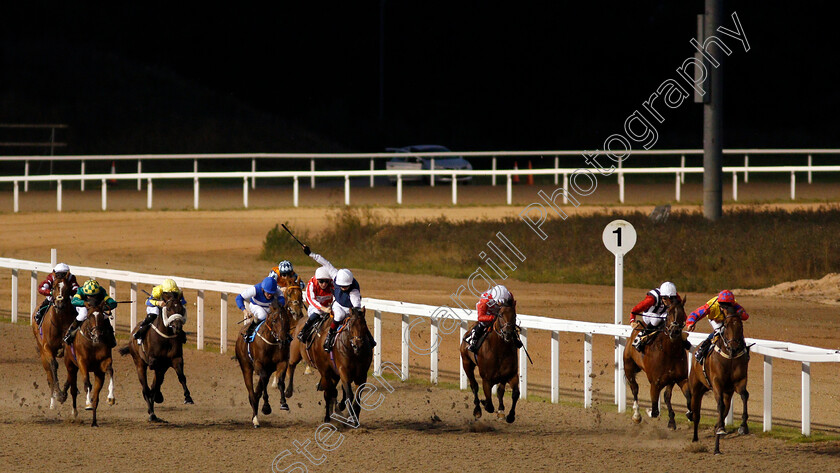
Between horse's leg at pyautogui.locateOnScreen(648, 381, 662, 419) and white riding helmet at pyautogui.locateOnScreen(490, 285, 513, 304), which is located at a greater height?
white riding helmet at pyautogui.locateOnScreen(490, 285, 513, 304)

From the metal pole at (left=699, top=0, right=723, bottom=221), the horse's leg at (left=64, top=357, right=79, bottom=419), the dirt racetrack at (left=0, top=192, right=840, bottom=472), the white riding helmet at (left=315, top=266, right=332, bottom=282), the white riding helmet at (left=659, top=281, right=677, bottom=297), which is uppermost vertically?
the metal pole at (left=699, top=0, right=723, bottom=221)

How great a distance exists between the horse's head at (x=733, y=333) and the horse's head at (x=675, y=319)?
0.43 m

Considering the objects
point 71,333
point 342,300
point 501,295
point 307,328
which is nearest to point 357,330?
point 342,300

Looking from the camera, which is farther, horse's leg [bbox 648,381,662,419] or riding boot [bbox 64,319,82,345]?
riding boot [bbox 64,319,82,345]

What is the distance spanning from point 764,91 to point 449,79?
50.0 feet

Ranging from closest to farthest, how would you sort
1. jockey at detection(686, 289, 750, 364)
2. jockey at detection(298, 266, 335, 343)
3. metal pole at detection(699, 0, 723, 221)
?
jockey at detection(686, 289, 750, 364)
jockey at detection(298, 266, 335, 343)
metal pole at detection(699, 0, 723, 221)

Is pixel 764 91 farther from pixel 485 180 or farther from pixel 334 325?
pixel 334 325

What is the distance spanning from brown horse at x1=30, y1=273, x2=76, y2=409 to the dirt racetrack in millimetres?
266

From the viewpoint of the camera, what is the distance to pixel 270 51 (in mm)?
57938

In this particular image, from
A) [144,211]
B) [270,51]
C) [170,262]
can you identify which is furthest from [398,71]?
[170,262]

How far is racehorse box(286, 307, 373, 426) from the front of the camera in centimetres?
1027

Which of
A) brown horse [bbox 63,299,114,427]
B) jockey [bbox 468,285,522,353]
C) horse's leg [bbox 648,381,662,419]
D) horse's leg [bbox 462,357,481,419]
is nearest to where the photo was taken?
horse's leg [bbox 648,381,662,419]

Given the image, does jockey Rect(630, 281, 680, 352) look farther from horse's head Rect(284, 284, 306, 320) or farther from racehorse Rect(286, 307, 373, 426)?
horse's head Rect(284, 284, 306, 320)

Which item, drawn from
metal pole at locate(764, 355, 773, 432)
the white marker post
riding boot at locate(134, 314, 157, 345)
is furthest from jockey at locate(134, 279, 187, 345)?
metal pole at locate(764, 355, 773, 432)
